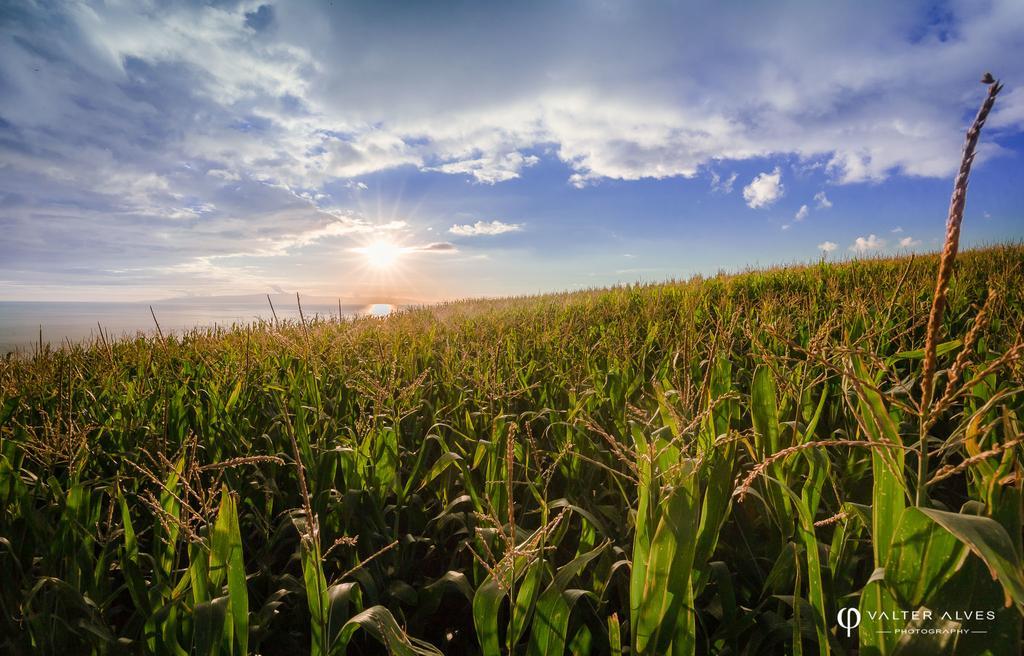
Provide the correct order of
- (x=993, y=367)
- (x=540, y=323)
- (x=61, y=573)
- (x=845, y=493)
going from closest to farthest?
1. (x=993, y=367)
2. (x=61, y=573)
3. (x=845, y=493)
4. (x=540, y=323)

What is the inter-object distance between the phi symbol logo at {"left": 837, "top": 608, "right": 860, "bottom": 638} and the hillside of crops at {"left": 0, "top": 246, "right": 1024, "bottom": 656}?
3 centimetres

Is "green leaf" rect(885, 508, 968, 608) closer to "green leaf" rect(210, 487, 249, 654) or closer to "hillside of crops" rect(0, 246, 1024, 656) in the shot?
"hillside of crops" rect(0, 246, 1024, 656)

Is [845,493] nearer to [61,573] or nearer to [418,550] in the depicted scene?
[418,550]

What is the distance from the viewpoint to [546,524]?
907mm

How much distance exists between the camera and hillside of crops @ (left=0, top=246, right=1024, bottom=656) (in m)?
0.89

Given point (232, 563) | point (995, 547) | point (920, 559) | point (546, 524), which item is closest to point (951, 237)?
point (995, 547)

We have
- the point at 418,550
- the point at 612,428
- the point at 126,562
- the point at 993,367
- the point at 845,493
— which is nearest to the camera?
the point at 993,367

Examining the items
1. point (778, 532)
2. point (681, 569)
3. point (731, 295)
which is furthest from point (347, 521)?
point (731, 295)

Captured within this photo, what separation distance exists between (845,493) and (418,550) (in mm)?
1603

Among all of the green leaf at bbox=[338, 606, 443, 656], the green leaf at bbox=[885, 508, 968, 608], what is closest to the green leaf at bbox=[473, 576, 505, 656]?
the green leaf at bbox=[338, 606, 443, 656]

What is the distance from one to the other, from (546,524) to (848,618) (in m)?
0.83

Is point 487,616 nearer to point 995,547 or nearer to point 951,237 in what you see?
point 995,547

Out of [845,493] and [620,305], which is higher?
[620,305]

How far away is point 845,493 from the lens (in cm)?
172
